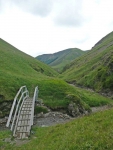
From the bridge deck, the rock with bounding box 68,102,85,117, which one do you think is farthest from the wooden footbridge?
the rock with bounding box 68,102,85,117

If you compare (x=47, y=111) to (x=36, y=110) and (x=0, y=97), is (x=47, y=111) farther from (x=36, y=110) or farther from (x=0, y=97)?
(x=0, y=97)

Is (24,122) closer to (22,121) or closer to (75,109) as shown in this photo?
(22,121)

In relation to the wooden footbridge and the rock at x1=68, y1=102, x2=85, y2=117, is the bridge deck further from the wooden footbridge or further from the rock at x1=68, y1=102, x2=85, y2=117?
the rock at x1=68, y1=102, x2=85, y2=117

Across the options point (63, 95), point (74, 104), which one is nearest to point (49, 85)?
point (63, 95)

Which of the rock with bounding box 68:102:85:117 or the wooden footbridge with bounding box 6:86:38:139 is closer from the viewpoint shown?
the wooden footbridge with bounding box 6:86:38:139

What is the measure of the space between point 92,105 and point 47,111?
642 inches

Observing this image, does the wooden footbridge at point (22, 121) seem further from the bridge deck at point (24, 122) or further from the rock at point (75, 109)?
the rock at point (75, 109)

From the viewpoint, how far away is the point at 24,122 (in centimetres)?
2758

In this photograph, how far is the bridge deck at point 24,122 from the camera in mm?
24406

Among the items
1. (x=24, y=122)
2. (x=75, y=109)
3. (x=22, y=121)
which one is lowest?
(x=24, y=122)

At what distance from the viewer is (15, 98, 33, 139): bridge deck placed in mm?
24406

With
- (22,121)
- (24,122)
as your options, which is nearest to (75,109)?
(22,121)

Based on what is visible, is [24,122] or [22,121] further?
[22,121]

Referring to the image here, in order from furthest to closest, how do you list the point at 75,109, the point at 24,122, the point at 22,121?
1. the point at 75,109
2. the point at 22,121
3. the point at 24,122
